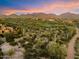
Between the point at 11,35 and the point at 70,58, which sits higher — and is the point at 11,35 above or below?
above

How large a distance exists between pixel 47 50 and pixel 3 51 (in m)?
4.39

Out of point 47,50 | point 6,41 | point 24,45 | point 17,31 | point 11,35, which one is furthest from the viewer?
point 17,31

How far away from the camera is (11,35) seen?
91.7 feet

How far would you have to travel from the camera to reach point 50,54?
21250 mm

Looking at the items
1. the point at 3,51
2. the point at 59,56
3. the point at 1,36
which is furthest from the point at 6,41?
the point at 59,56

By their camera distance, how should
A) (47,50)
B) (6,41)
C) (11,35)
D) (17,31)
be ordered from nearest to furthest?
1. (47,50)
2. (6,41)
3. (11,35)
4. (17,31)

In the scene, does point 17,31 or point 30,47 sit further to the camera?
point 17,31

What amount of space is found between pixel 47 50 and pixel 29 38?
5516mm

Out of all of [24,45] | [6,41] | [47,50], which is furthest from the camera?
[6,41]

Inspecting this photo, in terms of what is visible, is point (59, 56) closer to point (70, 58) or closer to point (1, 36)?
point (70, 58)

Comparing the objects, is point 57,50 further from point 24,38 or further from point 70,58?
point 24,38

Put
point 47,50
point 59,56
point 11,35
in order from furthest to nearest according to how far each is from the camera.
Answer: point 11,35 < point 47,50 < point 59,56

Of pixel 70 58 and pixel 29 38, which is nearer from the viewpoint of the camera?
pixel 70 58

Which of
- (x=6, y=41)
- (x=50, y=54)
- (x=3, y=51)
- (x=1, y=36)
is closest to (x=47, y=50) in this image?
(x=50, y=54)
